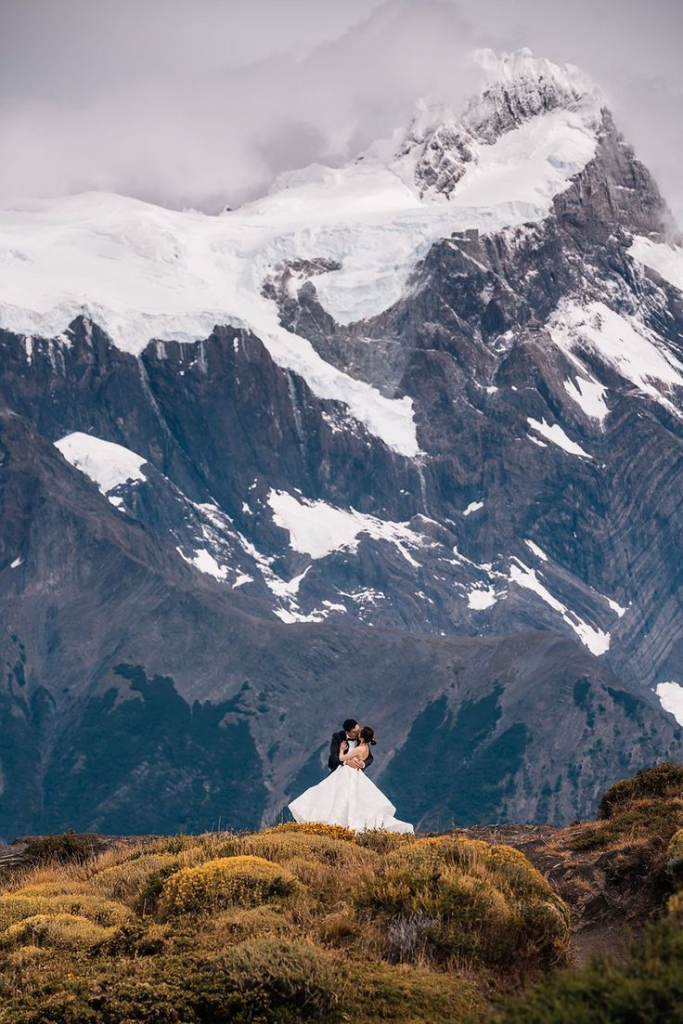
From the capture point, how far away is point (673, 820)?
37.5 meters

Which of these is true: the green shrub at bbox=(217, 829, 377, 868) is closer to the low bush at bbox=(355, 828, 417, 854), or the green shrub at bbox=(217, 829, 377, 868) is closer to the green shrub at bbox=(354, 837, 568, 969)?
the low bush at bbox=(355, 828, 417, 854)

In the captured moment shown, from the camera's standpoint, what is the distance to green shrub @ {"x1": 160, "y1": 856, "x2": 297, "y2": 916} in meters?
28.5

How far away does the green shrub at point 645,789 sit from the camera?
→ 43697mm

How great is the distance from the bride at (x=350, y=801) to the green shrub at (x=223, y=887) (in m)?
12.0

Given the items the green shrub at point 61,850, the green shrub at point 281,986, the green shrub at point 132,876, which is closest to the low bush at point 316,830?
the green shrub at point 132,876

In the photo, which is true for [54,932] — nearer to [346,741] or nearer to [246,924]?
[246,924]

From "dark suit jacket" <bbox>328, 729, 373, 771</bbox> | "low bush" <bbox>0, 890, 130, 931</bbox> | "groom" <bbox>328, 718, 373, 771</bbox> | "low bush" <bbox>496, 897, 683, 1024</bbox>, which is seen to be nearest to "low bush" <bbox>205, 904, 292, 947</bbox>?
"low bush" <bbox>0, 890, 130, 931</bbox>

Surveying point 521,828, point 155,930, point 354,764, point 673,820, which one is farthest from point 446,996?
point 521,828

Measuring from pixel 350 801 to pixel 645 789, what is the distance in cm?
833

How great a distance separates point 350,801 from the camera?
42.2 metres

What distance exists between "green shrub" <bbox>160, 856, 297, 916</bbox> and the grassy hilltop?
0.04 meters

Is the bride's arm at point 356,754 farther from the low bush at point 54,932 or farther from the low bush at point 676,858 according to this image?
the low bush at point 54,932

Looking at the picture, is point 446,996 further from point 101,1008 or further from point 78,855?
point 78,855

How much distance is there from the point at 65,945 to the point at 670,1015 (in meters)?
12.2
